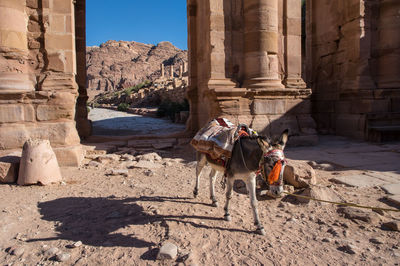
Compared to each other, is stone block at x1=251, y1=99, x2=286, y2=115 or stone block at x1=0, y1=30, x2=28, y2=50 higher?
stone block at x1=0, y1=30, x2=28, y2=50

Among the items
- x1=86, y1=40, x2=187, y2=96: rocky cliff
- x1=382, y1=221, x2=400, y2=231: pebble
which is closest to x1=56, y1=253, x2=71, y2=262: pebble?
x1=382, y1=221, x2=400, y2=231: pebble

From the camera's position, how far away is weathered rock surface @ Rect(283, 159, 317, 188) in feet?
13.7

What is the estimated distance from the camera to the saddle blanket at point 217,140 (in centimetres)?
312

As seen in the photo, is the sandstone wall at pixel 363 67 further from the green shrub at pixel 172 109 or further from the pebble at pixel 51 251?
the pebble at pixel 51 251

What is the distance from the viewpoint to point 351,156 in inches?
244

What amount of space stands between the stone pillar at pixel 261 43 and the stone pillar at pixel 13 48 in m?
5.29

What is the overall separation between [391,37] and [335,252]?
8.70 metres

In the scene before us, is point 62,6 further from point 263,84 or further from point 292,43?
point 292,43

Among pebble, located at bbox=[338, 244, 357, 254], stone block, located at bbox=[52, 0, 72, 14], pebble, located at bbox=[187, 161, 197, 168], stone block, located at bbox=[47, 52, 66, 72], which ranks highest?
stone block, located at bbox=[52, 0, 72, 14]

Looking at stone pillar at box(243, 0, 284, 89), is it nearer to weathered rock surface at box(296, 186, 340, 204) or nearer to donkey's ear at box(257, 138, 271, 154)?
weathered rock surface at box(296, 186, 340, 204)

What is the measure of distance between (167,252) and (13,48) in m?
5.82

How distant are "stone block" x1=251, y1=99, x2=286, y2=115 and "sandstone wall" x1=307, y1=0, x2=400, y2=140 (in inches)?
112

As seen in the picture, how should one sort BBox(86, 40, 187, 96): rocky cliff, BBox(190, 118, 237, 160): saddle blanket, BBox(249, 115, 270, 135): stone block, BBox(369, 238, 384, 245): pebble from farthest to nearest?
BBox(86, 40, 187, 96): rocky cliff, BBox(249, 115, 270, 135): stone block, BBox(190, 118, 237, 160): saddle blanket, BBox(369, 238, 384, 245): pebble

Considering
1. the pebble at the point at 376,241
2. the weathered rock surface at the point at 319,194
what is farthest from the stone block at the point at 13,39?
the pebble at the point at 376,241
